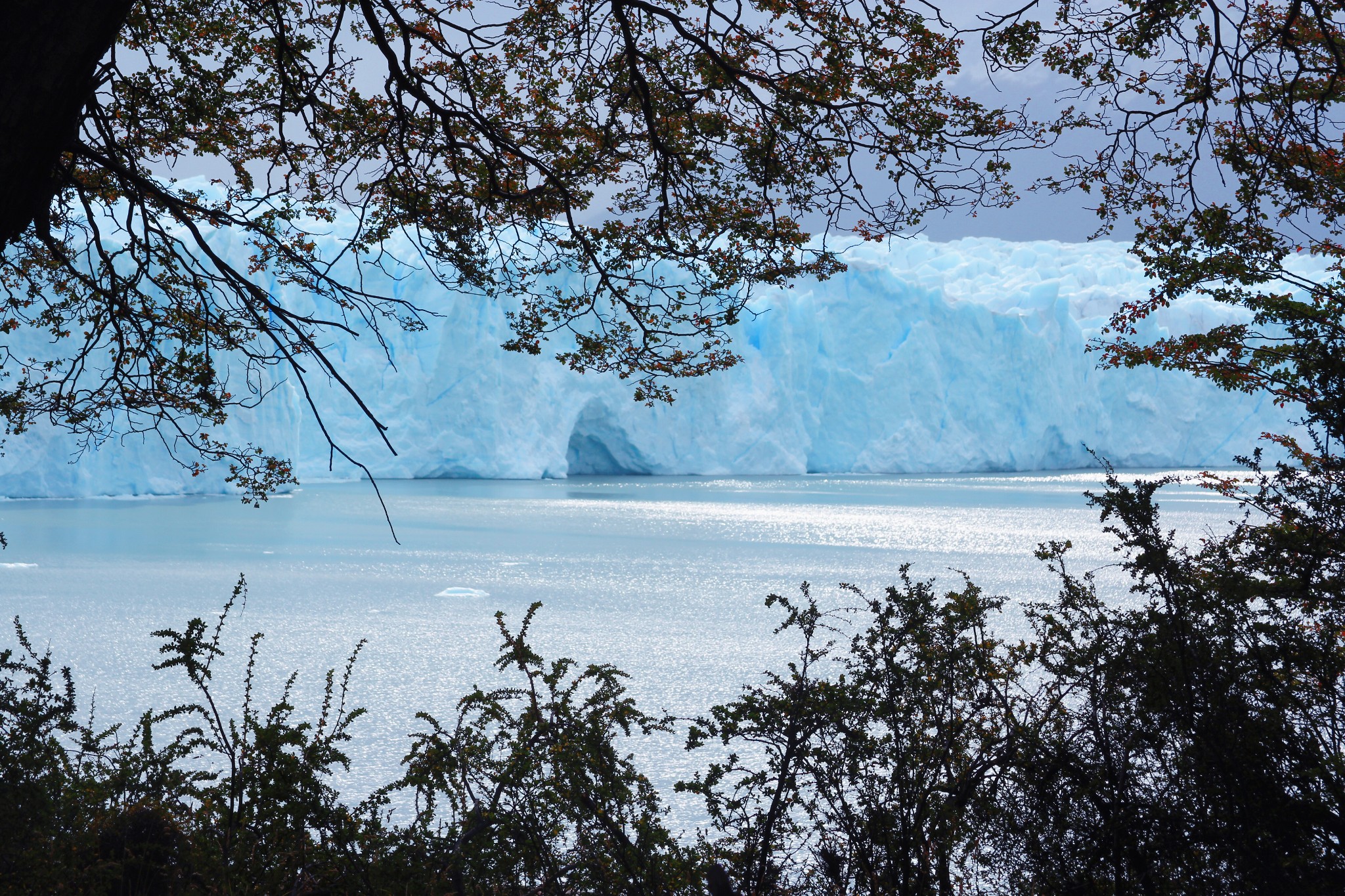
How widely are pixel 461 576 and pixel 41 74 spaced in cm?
1263

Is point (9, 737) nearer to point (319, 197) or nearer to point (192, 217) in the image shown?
point (192, 217)

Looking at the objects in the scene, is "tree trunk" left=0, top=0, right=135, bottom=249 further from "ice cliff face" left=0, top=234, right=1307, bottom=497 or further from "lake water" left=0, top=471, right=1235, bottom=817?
"ice cliff face" left=0, top=234, right=1307, bottom=497

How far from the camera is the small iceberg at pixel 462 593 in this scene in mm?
11695

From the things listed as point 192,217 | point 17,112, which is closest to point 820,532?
point 192,217

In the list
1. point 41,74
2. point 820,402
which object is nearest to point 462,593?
point 41,74

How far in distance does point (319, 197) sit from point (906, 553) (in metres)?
13.9

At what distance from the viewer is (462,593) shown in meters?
11.9

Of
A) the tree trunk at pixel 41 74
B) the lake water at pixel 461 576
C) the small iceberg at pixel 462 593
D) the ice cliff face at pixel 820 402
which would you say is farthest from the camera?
the ice cliff face at pixel 820 402

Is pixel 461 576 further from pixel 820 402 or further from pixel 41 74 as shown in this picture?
pixel 820 402

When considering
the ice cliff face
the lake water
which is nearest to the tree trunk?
the lake water

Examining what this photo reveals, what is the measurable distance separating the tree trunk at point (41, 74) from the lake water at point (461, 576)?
2.58 m

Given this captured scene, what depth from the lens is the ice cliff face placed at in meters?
28.3

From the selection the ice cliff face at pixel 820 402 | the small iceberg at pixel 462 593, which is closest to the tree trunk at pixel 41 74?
the small iceberg at pixel 462 593

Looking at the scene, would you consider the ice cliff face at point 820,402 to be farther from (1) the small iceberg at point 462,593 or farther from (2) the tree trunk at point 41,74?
(2) the tree trunk at point 41,74
